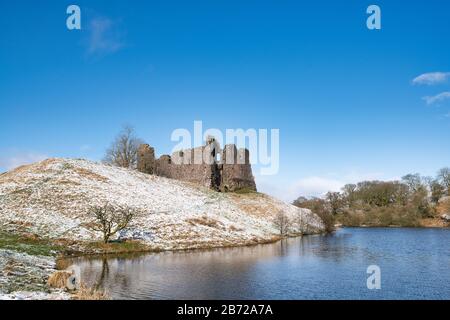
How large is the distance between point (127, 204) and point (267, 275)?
112 feet

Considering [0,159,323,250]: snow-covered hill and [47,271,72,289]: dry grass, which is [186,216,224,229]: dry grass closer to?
[0,159,323,250]: snow-covered hill

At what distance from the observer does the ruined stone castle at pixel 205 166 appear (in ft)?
306

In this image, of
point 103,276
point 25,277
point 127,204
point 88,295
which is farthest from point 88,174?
point 88,295

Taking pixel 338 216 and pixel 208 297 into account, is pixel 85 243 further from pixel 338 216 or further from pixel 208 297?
pixel 338 216

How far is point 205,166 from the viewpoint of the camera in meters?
94.1

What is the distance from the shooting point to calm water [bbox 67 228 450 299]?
23.1 m

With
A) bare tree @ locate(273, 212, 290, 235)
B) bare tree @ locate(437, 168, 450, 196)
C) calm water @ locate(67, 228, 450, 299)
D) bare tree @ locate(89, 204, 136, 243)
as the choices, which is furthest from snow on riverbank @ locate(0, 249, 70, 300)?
bare tree @ locate(437, 168, 450, 196)

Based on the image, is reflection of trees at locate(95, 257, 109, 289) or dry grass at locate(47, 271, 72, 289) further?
reflection of trees at locate(95, 257, 109, 289)

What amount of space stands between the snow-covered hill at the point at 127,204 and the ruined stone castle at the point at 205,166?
13869mm

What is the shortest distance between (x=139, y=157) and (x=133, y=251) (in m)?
51.8

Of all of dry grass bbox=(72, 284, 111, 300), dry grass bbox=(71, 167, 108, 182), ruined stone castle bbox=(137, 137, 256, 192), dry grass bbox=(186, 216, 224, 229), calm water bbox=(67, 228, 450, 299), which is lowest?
calm water bbox=(67, 228, 450, 299)

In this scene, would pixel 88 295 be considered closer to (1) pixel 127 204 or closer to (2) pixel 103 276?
(2) pixel 103 276

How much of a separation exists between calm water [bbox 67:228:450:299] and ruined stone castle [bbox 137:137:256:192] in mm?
51773
